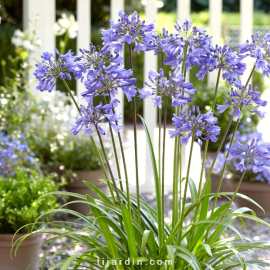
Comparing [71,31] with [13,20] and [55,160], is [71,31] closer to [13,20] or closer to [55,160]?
[55,160]

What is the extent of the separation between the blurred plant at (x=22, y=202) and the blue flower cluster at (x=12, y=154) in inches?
13.0

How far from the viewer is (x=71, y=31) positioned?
10.9ft

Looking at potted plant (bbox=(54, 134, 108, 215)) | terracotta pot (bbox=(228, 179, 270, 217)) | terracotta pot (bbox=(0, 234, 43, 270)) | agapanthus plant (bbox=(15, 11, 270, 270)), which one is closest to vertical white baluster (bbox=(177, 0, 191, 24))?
potted plant (bbox=(54, 134, 108, 215))

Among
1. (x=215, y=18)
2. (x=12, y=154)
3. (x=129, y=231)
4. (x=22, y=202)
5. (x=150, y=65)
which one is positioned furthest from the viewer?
(x=215, y=18)

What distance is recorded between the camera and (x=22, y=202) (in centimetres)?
207

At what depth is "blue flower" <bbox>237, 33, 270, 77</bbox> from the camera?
1.28 metres

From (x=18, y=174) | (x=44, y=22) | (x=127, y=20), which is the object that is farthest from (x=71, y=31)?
(x=127, y=20)

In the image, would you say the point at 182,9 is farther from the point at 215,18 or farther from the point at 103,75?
the point at 103,75

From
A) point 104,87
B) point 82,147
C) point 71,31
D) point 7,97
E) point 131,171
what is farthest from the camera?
point 131,171

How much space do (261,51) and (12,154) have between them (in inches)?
70.8

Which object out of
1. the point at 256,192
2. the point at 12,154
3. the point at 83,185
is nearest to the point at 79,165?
the point at 83,185

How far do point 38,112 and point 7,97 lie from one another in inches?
9.2

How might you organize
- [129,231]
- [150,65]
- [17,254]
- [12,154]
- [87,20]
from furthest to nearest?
[150,65] → [87,20] → [12,154] → [17,254] → [129,231]

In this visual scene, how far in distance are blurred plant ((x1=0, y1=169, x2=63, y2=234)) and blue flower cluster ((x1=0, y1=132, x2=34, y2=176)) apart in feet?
1.08
